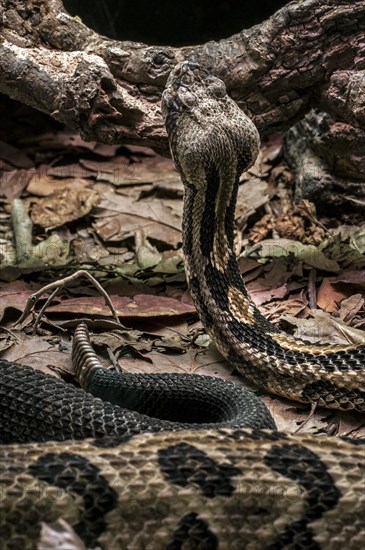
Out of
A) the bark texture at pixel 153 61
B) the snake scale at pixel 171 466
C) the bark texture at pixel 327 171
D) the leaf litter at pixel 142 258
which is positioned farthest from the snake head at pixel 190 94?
the bark texture at pixel 327 171

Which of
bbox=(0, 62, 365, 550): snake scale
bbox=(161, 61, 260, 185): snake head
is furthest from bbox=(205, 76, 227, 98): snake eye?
bbox=(0, 62, 365, 550): snake scale

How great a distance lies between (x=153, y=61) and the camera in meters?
6.25

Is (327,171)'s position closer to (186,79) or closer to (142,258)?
(142,258)

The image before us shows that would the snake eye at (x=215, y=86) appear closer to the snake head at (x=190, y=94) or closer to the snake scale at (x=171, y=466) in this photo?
the snake head at (x=190, y=94)

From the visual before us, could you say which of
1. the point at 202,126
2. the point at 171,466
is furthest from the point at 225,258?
the point at 171,466

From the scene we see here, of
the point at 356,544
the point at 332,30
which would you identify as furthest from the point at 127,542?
the point at 332,30

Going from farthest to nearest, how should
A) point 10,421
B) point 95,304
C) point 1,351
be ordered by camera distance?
point 95,304
point 1,351
point 10,421

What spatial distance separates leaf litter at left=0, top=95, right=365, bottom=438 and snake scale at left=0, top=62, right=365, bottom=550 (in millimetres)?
490

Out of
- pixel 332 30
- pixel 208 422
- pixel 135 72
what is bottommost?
pixel 208 422

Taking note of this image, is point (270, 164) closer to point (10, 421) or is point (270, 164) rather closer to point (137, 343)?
point (137, 343)

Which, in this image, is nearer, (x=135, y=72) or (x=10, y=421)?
(x=10, y=421)

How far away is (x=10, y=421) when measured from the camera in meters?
4.57

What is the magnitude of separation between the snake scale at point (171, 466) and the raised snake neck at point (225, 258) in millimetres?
32

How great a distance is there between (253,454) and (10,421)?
5.10 feet
